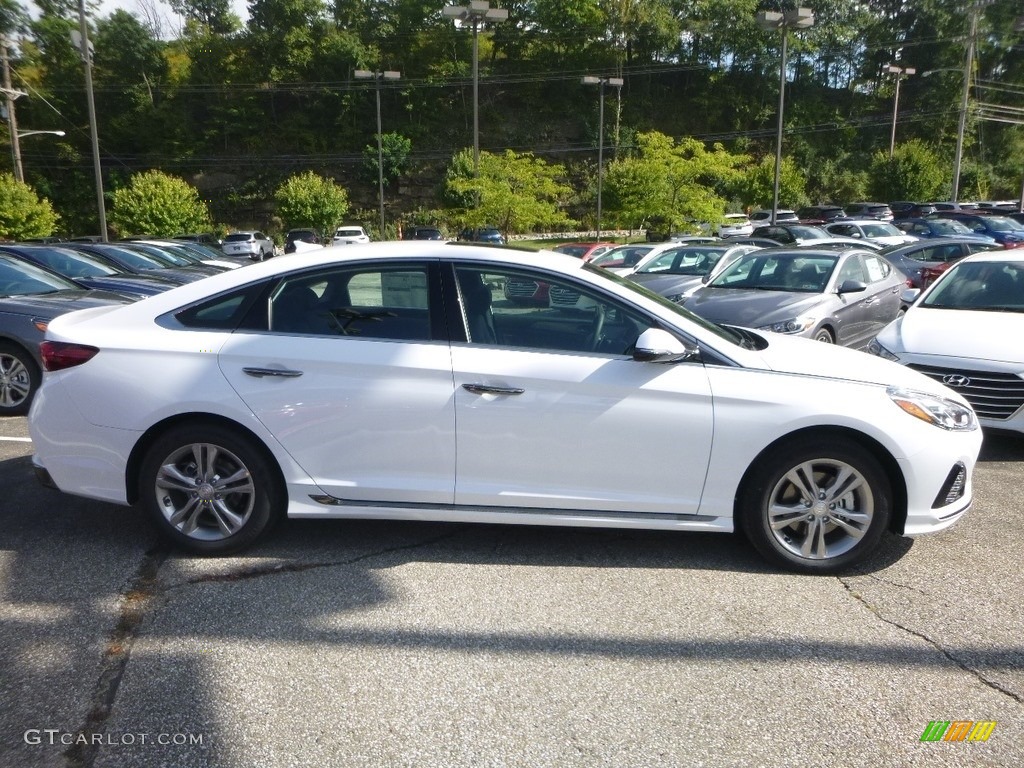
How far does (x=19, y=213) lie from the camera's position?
3178cm

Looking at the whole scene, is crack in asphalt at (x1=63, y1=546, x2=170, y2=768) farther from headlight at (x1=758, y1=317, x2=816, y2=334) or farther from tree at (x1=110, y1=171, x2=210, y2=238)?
tree at (x1=110, y1=171, x2=210, y2=238)

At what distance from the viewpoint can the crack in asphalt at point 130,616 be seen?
2879 mm

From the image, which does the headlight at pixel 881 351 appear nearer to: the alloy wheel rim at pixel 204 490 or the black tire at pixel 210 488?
the black tire at pixel 210 488

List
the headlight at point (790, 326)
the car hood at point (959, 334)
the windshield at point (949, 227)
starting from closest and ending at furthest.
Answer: the car hood at point (959, 334) → the headlight at point (790, 326) → the windshield at point (949, 227)

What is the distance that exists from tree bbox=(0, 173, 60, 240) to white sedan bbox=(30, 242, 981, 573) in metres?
32.0

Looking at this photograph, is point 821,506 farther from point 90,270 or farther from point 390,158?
point 390,158

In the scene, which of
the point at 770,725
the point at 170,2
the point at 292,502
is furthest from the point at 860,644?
the point at 170,2

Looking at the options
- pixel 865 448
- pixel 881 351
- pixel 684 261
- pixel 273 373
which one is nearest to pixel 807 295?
pixel 881 351

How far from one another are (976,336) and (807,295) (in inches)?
124

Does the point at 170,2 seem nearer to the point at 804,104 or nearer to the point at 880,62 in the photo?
the point at 804,104

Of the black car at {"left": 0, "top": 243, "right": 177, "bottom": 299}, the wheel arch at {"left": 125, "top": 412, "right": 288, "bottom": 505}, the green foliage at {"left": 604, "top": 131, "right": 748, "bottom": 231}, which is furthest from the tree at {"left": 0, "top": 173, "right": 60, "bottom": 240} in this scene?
the wheel arch at {"left": 125, "top": 412, "right": 288, "bottom": 505}

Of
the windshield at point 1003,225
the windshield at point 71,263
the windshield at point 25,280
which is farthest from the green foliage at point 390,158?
the windshield at point 25,280

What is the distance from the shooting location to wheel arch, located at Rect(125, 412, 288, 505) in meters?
4.38

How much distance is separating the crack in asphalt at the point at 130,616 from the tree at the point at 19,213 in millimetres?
32322
